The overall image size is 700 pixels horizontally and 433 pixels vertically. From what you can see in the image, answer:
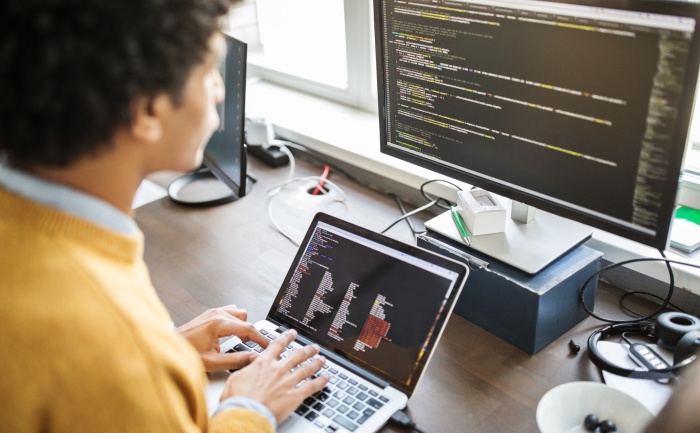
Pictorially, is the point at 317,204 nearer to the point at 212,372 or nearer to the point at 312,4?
the point at 212,372

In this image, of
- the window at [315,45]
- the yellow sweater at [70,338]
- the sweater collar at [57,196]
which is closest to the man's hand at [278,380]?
the yellow sweater at [70,338]

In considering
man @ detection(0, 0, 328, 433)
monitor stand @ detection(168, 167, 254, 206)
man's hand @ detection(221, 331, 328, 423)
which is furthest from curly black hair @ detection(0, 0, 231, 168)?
monitor stand @ detection(168, 167, 254, 206)

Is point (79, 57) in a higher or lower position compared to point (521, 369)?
higher

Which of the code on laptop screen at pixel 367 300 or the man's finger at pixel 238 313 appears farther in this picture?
the man's finger at pixel 238 313

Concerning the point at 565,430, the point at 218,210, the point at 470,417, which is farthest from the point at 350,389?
the point at 218,210

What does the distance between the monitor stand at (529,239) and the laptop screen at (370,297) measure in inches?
6.2

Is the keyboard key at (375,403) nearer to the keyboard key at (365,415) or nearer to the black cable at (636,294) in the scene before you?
the keyboard key at (365,415)

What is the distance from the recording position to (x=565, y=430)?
89 centimetres

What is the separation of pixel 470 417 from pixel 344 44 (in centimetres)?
136

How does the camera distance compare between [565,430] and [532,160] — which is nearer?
[565,430]

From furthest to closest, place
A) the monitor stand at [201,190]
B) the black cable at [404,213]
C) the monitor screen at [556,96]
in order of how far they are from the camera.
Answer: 1. the monitor stand at [201,190]
2. the black cable at [404,213]
3. the monitor screen at [556,96]

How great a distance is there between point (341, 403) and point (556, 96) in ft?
1.82

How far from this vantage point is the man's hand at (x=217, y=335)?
3.44ft

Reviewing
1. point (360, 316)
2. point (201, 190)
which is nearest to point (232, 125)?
point (201, 190)
